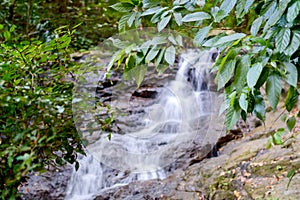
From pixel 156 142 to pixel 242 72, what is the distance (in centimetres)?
182

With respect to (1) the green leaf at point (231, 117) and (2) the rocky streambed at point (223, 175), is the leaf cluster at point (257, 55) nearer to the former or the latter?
(1) the green leaf at point (231, 117)

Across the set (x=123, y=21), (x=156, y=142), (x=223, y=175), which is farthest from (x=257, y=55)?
(x=223, y=175)

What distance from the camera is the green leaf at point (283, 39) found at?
0.75 meters

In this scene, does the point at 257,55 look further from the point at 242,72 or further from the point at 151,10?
the point at 151,10

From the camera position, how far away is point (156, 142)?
2557 mm

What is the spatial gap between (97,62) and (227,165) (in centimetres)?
189

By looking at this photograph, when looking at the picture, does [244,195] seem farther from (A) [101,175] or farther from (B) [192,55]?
(A) [101,175]

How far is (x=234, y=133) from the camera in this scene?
13.0 ft

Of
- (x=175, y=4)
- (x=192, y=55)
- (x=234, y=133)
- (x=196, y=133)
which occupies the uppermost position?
(x=175, y=4)

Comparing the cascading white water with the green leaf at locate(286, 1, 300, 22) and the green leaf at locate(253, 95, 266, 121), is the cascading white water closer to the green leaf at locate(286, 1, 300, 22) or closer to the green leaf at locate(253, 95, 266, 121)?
the green leaf at locate(253, 95, 266, 121)

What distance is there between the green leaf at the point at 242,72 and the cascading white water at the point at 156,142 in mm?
646

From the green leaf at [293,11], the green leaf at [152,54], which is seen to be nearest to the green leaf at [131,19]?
the green leaf at [152,54]

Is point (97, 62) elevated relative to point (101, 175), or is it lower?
elevated

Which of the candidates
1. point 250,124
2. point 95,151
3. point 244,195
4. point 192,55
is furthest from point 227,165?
point 95,151
